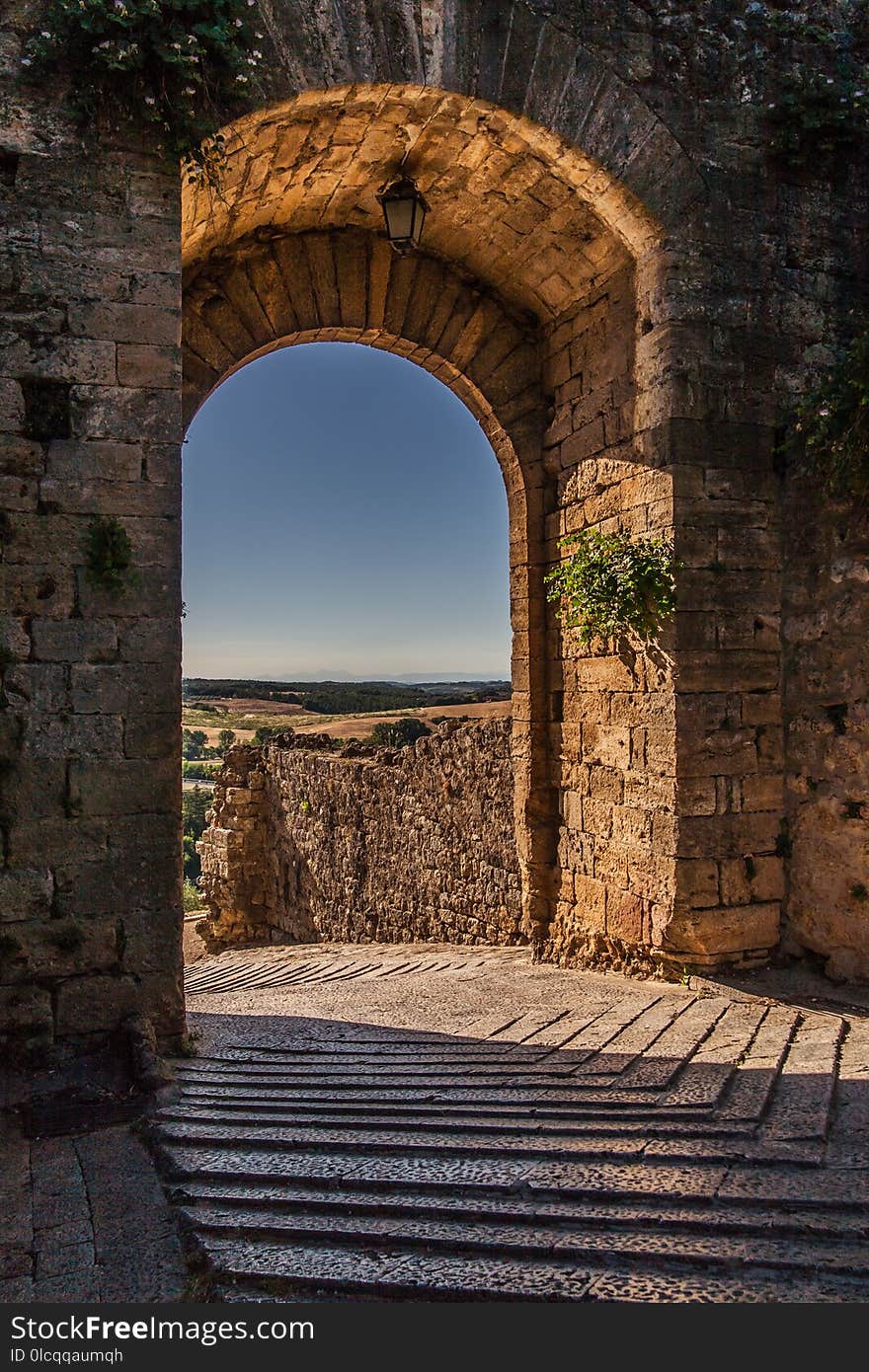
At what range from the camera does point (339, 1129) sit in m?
3.25

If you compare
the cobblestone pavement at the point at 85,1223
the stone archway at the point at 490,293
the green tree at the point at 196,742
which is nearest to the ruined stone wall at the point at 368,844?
the stone archway at the point at 490,293

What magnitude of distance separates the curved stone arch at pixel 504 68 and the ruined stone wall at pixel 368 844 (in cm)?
421

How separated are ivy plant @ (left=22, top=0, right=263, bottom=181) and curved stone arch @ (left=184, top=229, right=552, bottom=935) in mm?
1721

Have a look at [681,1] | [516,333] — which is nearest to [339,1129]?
[516,333]

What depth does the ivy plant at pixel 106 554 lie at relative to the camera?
4016 mm

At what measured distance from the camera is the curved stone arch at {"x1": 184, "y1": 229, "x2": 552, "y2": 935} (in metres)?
6.10

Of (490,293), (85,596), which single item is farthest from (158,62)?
(490,293)

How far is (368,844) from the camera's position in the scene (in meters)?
10.2

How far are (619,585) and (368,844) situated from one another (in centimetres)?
574

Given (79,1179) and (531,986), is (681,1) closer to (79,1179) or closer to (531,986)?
(531,986)

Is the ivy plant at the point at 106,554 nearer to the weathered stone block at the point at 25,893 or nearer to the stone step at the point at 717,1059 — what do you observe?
the weathered stone block at the point at 25,893

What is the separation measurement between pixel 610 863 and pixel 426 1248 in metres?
3.55

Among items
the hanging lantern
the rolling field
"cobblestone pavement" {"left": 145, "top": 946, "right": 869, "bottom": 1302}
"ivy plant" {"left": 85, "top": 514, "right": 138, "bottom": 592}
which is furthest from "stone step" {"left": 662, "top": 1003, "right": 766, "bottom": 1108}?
the rolling field

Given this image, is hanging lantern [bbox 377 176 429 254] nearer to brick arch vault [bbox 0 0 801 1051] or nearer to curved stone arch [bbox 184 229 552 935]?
brick arch vault [bbox 0 0 801 1051]
